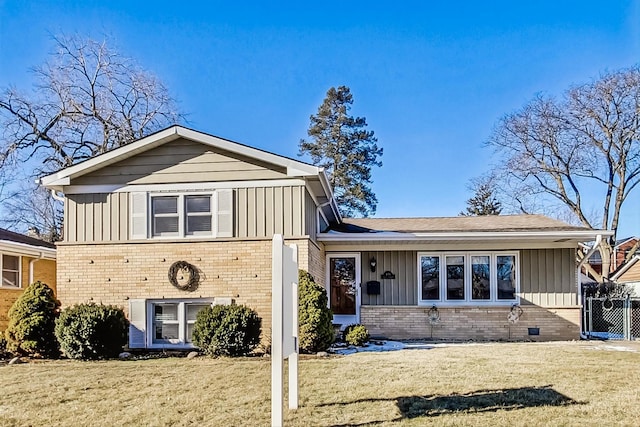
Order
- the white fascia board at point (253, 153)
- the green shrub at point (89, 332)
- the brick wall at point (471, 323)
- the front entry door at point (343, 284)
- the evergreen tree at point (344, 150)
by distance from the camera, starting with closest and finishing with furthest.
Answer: the green shrub at point (89, 332)
the white fascia board at point (253, 153)
the brick wall at point (471, 323)
the front entry door at point (343, 284)
the evergreen tree at point (344, 150)

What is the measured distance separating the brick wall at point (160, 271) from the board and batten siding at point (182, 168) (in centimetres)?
142

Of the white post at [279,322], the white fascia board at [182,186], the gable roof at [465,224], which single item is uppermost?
the white fascia board at [182,186]

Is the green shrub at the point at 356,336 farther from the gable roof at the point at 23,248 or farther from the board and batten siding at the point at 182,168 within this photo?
the gable roof at the point at 23,248

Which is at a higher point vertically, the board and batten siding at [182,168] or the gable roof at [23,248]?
the board and batten siding at [182,168]

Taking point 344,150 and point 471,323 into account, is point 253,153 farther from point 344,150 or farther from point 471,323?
point 344,150

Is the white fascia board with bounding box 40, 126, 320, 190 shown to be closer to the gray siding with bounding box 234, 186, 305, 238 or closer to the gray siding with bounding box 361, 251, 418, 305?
the gray siding with bounding box 234, 186, 305, 238

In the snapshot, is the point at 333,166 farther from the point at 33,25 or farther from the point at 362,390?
the point at 362,390

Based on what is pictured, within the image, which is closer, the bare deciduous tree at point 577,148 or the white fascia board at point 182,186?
the white fascia board at point 182,186

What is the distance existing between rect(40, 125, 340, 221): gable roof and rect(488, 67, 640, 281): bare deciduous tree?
1820 cm

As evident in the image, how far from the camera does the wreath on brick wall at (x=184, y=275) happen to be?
37.3ft

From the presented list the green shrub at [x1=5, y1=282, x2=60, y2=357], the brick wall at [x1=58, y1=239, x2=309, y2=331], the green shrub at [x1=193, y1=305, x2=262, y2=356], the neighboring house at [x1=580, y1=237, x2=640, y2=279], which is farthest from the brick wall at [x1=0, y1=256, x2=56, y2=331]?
the neighboring house at [x1=580, y1=237, x2=640, y2=279]

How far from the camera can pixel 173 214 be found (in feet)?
38.2

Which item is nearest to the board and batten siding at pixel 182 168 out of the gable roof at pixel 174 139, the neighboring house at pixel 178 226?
the neighboring house at pixel 178 226

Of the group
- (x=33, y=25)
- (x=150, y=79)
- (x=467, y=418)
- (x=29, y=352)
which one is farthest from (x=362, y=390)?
(x=150, y=79)
